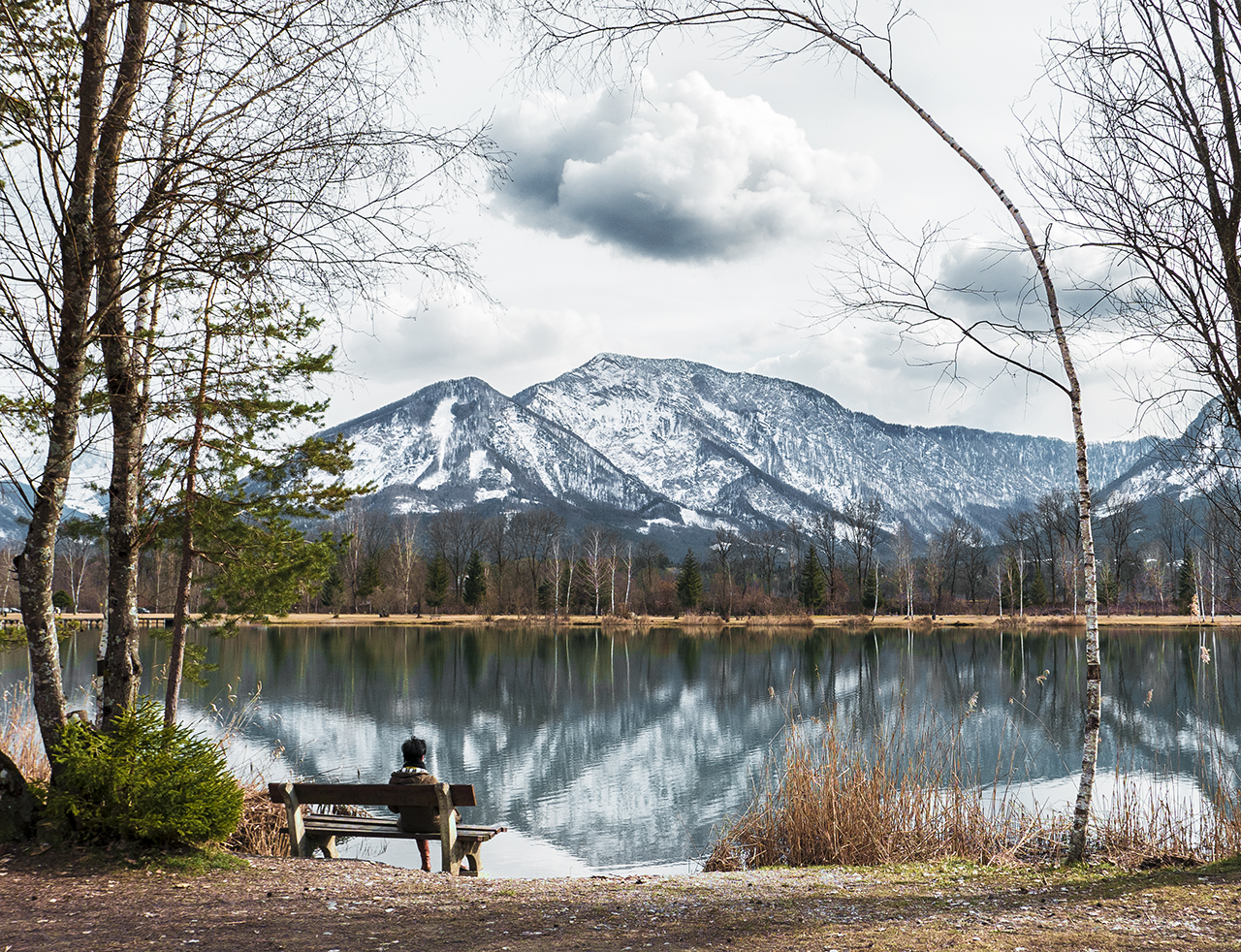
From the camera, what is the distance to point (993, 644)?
43.9 metres

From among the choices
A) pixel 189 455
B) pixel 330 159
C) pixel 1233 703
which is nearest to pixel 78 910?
pixel 330 159

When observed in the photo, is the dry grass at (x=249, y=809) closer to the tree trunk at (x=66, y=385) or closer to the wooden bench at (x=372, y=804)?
the wooden bench at (x=372, y=804)

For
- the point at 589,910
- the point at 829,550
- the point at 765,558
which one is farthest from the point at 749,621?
the point at 589,910

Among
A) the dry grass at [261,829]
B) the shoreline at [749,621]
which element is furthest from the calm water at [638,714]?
the shoreline at [749,621]

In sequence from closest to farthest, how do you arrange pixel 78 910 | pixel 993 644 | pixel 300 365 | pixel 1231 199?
1. pixel 78 910
2. pixel 1231 199
3. pixel 300 365
4. pixel 993 644

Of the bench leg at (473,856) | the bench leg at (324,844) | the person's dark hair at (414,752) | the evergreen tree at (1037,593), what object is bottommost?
the evergreen tree at (1037,593)

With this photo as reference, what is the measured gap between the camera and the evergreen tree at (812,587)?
71.4 meters

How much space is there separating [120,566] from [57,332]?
2.03m

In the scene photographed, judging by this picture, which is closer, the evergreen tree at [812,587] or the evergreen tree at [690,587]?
the evergreen tree at [690,587]

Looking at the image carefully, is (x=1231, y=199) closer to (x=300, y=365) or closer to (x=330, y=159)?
(x=330, y=159)

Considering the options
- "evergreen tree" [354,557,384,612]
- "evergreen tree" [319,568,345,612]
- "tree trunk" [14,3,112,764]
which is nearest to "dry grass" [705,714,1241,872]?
"tree trunk" [14,3,112,764]

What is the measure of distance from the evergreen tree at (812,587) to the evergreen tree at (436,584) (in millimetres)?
30626

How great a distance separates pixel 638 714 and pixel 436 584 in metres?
53.2

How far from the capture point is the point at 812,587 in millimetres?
71750
